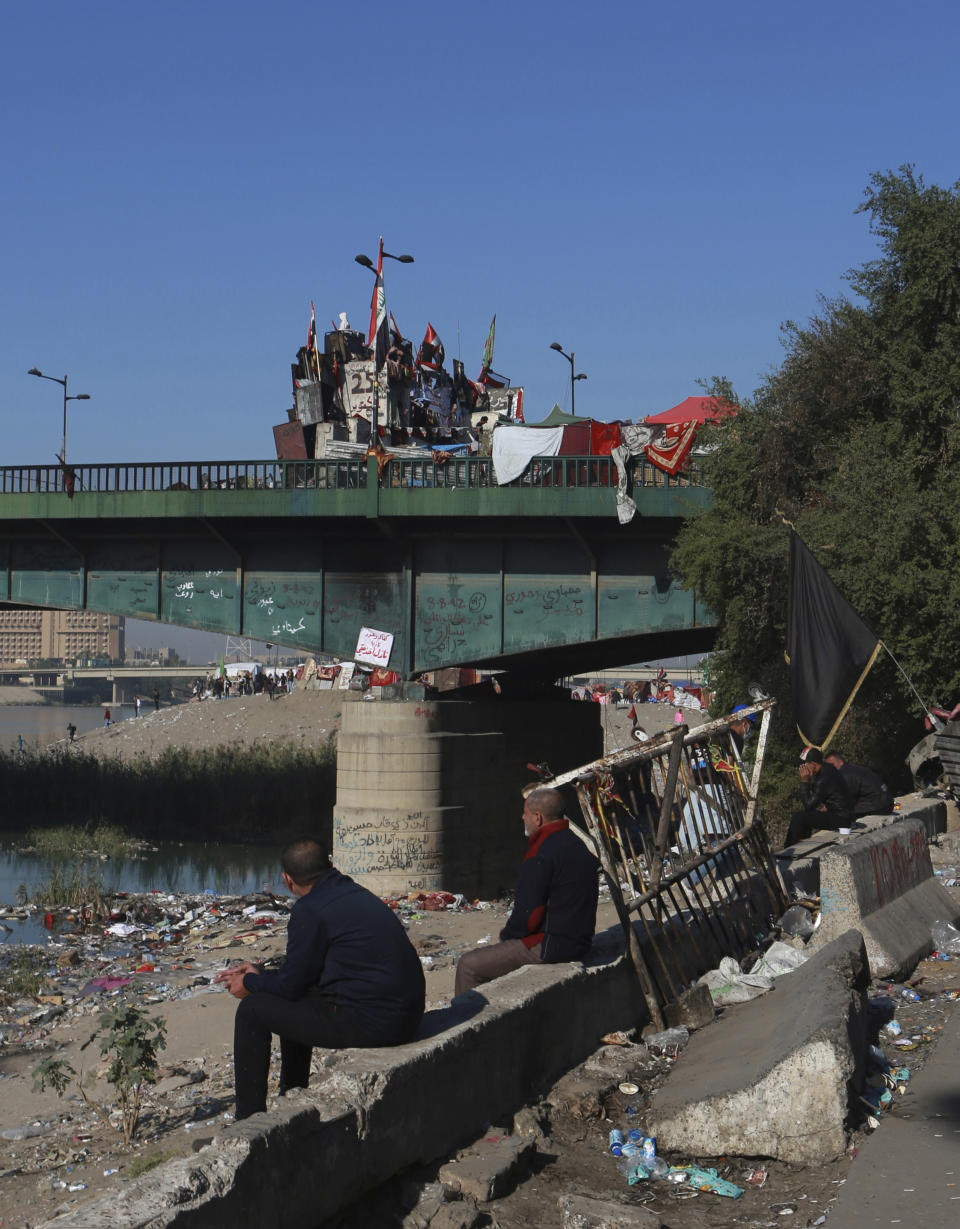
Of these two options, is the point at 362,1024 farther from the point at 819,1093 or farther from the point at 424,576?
the point at 424,576

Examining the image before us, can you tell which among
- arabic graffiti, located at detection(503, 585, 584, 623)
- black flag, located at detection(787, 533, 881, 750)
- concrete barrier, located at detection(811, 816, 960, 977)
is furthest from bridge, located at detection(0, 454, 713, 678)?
concrete barrier, located at detection(811, 816, 960, 977)

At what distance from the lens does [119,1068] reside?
808 centimetres

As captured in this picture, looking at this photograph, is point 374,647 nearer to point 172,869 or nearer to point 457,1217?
point 172,869

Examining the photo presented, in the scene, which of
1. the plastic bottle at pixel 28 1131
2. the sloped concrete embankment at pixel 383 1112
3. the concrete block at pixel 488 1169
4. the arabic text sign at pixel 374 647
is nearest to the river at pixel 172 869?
the arabic text sign at pixel 374 647

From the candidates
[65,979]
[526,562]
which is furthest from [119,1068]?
[526,562]

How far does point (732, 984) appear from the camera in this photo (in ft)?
28.6

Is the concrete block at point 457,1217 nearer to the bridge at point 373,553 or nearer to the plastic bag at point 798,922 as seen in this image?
the plastic bag at point 798,922

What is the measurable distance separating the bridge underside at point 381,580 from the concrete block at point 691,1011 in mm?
19761

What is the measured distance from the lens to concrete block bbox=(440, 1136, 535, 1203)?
5.50 metres

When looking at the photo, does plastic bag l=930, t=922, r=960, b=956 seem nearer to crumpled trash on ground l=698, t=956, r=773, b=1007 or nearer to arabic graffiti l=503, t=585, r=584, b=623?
crumpled trash on ground l=698, t=956, r=773, b=1007

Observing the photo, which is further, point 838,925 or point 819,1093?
point 838,925

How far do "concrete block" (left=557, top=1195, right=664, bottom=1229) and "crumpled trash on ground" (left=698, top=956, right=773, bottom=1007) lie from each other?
3.54 metres

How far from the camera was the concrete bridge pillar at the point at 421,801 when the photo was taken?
28.3m

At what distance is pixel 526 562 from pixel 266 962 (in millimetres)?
15052
